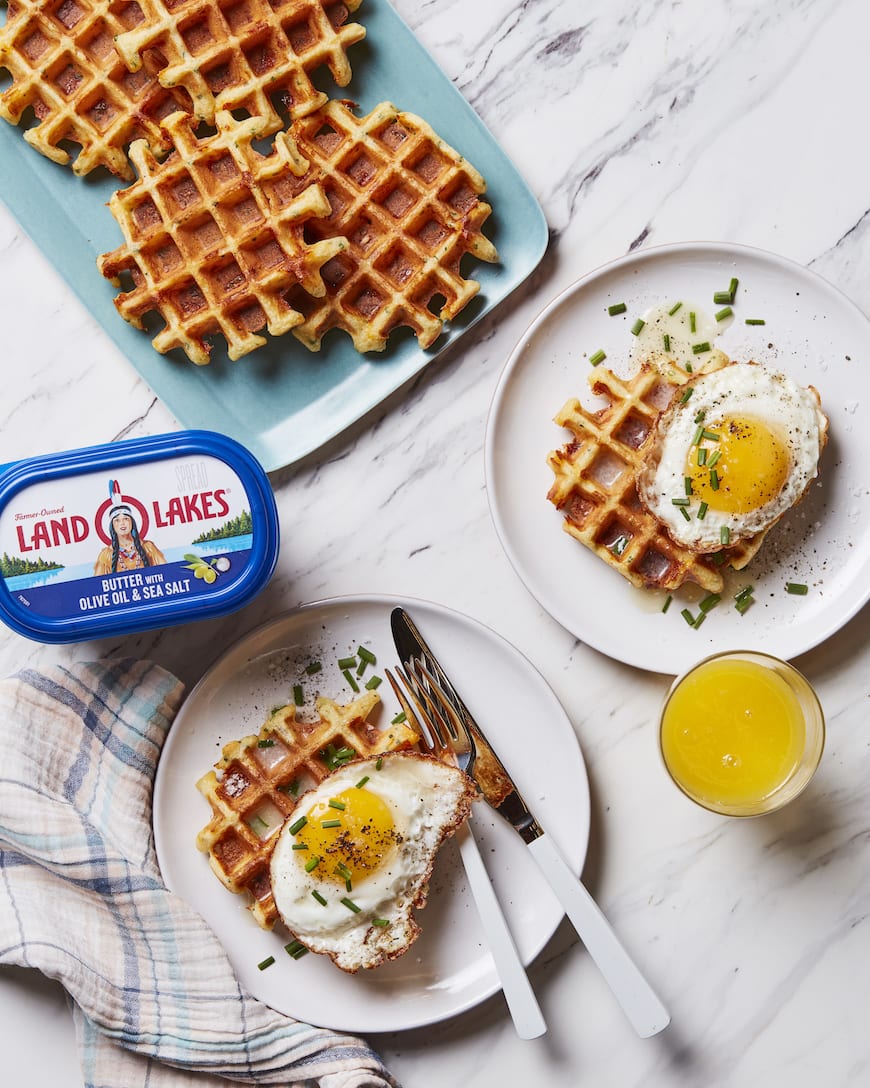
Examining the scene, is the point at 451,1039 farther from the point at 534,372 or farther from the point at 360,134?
the point at 360,134

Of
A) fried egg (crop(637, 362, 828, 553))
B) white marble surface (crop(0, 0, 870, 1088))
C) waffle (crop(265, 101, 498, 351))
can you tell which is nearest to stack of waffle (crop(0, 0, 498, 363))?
waffle (crop(265, 101, 498, 351))

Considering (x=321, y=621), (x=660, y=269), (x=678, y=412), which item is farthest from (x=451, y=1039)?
(x=660, y=269)

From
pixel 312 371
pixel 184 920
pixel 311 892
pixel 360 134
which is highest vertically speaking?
pixel 360 134

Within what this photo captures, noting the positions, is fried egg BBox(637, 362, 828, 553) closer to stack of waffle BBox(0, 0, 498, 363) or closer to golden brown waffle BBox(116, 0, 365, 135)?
stack of waffle BBox(0, 0, 498, 363)

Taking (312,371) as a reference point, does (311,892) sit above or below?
below

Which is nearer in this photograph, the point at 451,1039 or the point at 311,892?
the point at 311,892

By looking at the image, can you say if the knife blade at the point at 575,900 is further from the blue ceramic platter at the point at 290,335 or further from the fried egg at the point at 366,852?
the blue ceramic platter at the point at 290,335

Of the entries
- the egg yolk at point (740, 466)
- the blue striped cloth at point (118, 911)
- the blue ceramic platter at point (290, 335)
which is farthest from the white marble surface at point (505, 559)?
the egg yolk at point (740, 466)
